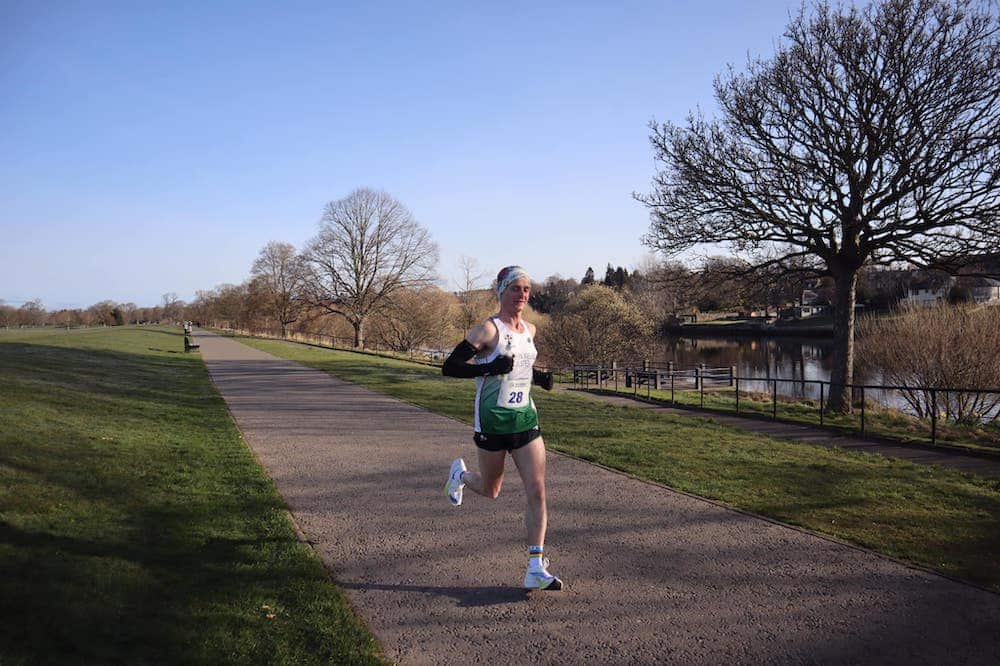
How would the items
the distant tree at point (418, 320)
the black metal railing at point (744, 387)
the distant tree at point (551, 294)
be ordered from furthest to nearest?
the distant tree at point (551, 294)
the distant tree at point (418, 320)
the black metal railing at point (744, 387)

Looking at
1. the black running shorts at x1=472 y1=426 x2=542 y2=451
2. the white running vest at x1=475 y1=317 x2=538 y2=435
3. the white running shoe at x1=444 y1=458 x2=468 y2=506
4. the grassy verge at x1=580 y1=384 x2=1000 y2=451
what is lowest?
the grassy verge at x1=580 y1=384 x2=1000 y2=451

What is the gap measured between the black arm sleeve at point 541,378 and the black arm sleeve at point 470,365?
42cm

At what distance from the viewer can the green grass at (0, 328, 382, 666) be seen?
10.3ft

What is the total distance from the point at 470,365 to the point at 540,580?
1432 mm

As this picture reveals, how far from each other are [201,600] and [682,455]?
6132 mm

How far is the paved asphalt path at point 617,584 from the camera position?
3.34m

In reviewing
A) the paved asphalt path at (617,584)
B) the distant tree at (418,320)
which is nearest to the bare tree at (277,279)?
the distant tree at (418,320)

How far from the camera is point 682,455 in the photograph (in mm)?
8203

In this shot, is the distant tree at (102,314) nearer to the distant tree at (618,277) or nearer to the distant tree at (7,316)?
the distant tree at (7,316)

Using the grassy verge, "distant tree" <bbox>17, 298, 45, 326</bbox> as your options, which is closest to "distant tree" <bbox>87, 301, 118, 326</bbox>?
"distant tree" <bbox>17, 298, 45, 326</bbox>

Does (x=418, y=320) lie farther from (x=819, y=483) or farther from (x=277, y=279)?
(x=819, y=483)

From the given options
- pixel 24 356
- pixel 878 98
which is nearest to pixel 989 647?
pixel 878 98

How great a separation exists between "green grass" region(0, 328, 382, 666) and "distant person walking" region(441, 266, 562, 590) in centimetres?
125

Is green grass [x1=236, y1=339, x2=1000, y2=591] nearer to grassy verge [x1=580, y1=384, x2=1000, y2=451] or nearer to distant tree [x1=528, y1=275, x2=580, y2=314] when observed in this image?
grassy verge [x1=580, y1=384, x2=1000, y2=451]
